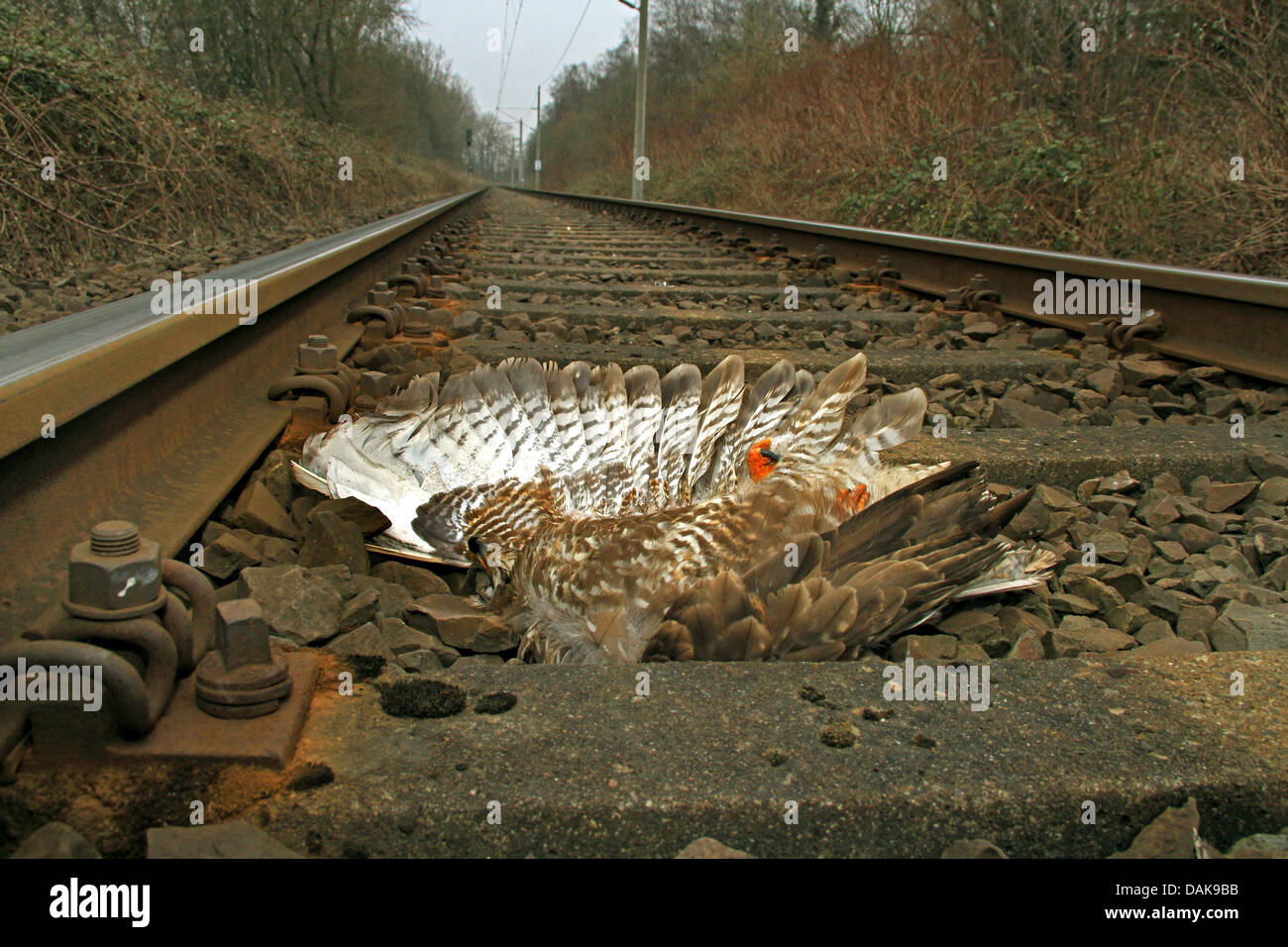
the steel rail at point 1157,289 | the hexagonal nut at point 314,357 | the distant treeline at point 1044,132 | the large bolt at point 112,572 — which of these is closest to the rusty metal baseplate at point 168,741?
the large bolt at point 112,572

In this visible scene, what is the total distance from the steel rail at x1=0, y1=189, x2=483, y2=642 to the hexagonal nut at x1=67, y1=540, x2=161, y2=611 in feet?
0.75

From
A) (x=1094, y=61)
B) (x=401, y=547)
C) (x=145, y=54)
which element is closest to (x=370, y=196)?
(x=145, y=54)

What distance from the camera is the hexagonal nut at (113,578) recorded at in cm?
122

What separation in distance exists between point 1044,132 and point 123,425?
9.74 meters

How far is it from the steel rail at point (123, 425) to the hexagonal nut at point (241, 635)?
0.30 m

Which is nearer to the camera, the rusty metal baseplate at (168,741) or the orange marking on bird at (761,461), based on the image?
the rusty metal baseplate at (168,741)

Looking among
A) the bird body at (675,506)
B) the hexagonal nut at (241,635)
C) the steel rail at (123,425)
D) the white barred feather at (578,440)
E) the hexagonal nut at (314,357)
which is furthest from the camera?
the hexagonal nut at (314,357)

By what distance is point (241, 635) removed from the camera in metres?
1.34

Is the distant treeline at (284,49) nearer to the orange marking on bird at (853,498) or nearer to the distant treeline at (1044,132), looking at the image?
the distant treeline at (1044,132)

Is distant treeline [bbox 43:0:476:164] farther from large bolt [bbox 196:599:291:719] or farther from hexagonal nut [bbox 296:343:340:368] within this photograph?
large bolt [bbox 196:599:291:719]

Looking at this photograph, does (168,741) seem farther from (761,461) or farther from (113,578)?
(761,461)

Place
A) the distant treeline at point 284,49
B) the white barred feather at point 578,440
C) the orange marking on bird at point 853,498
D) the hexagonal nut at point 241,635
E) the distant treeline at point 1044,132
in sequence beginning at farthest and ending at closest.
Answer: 1. the distant treeline at point 284,49
2. the distant treeline at point 1044,132
3. the white barred feather at point 578,440
4. the orange marking on bird at point 853,498
5. the hexagonal nut at point 241,635
